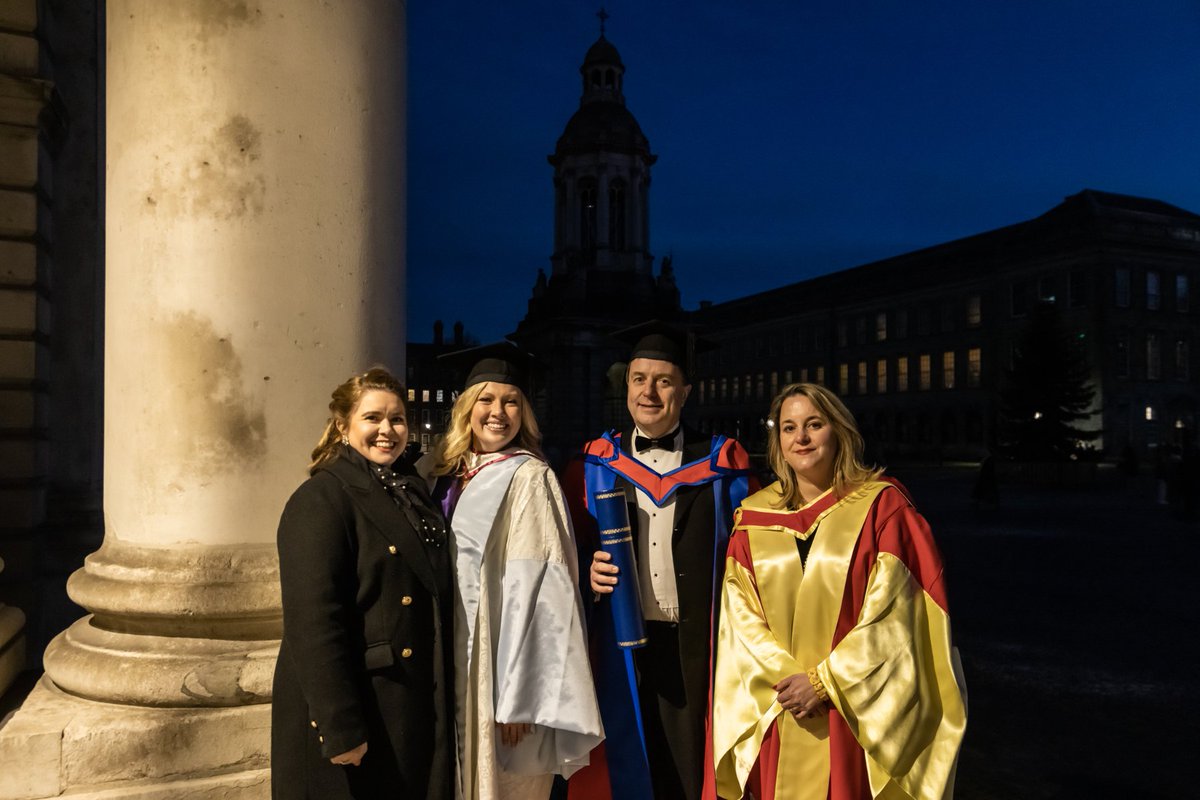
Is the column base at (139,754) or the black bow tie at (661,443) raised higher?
the black bow tie at (661,443)

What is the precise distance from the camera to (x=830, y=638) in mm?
3109

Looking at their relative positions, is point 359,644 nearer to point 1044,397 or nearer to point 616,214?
point 1044,397

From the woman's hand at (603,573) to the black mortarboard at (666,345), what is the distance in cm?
91

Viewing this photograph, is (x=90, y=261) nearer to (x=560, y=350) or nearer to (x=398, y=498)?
(x=398, y=498)

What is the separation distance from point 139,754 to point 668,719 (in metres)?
2.00

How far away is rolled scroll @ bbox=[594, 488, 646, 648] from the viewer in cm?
343

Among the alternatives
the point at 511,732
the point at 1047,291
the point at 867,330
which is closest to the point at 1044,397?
the point at 1047,291

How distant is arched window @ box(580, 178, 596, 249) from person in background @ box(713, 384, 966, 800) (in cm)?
5569

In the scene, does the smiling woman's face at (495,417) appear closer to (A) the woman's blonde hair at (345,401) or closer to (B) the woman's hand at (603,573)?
(A) the woman's blonde hair at (345,401)

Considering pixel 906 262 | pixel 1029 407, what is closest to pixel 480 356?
pixel 1029 407

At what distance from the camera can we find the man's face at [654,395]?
380 cm

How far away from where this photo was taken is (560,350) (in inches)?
2117

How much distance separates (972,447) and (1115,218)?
51.7ft

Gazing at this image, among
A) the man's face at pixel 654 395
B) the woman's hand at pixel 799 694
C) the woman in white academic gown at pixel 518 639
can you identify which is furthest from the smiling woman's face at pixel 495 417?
the woman's hand at pixel 799 694
